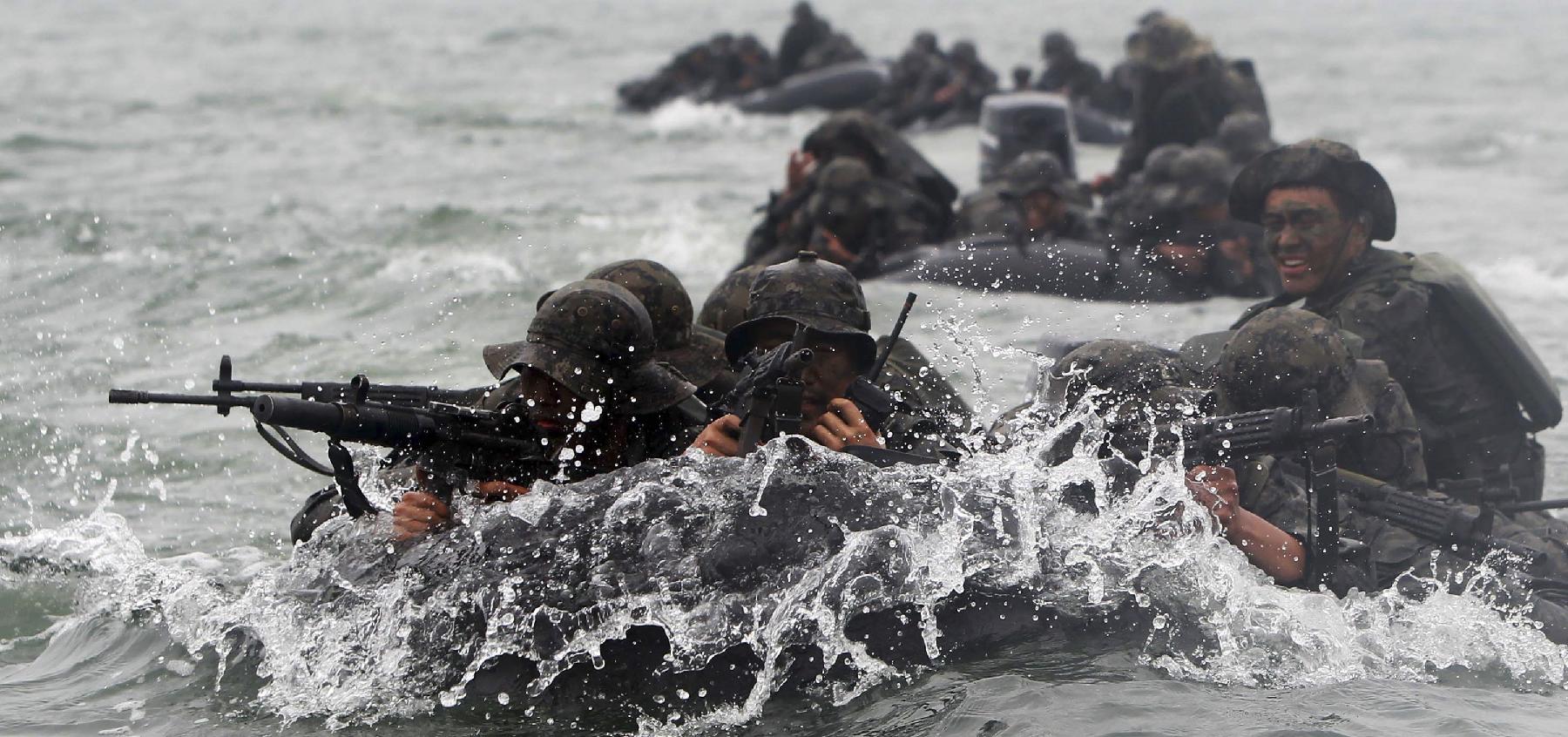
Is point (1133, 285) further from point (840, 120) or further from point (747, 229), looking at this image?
point (747, 229)

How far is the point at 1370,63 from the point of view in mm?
40625

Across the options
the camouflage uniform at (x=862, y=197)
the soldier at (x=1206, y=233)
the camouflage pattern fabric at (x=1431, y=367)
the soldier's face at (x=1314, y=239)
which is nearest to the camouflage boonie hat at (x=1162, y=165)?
the soldier at (x=1206, y=233)

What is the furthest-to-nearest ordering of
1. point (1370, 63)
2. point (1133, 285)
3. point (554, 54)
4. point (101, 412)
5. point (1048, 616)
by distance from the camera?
point (554, 54), point (1370, 63), point (1133, 285), point (101, 412), point (1048, 616)

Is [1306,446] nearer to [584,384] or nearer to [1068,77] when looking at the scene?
[584,384]

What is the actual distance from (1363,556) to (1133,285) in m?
6.85

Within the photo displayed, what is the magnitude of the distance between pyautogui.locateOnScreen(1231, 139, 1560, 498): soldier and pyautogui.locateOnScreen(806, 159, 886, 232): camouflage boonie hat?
579 centimetres

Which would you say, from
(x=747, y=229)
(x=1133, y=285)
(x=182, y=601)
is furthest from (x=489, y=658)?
(x=747, y=229)

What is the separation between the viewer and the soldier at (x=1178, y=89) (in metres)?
15.1

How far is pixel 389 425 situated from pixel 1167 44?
1064 cm

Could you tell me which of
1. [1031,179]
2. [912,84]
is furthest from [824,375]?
[912,84]

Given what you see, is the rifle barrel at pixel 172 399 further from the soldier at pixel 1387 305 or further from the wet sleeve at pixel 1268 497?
the soldier at pixel 1387 305

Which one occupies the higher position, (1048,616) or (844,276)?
(844,276)

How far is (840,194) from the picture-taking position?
13562mm

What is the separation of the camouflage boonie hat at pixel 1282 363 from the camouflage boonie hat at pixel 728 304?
6.44 ft
